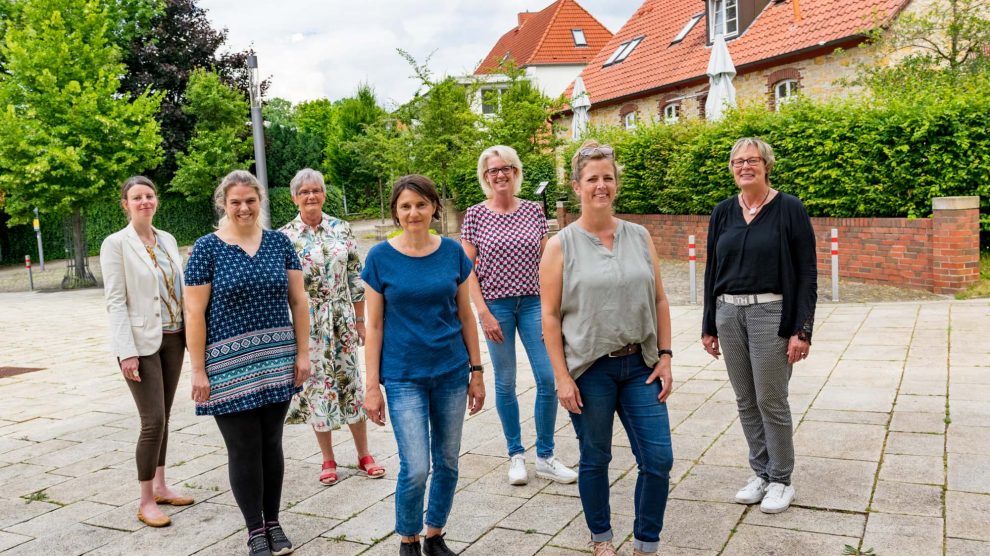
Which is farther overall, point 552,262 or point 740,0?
point 740,0

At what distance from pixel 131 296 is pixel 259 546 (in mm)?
1540

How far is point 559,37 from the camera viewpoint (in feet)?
133

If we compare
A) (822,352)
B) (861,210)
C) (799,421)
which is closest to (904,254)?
(861,210)

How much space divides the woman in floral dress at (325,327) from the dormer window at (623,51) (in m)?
26.9

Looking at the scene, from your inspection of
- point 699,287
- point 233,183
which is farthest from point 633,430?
point 699,287

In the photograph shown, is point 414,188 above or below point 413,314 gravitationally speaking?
above

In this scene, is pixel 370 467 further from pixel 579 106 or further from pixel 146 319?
pixel 579 106

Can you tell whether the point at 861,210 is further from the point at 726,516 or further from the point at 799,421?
the point at 726,516

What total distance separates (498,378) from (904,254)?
31.1 feet

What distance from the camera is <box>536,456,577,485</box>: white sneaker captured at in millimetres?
4797

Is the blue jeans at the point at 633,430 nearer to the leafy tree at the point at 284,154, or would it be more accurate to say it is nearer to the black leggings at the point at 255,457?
the black leggings at the point at 255,457

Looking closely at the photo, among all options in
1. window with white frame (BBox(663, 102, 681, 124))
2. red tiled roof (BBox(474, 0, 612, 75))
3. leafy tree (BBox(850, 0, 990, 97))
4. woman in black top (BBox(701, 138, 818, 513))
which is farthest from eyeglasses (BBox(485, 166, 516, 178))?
red tiled roof (BBox(474, 0, 612, 75))

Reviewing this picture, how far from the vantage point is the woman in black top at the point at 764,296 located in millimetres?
4039

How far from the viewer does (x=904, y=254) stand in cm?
1210
